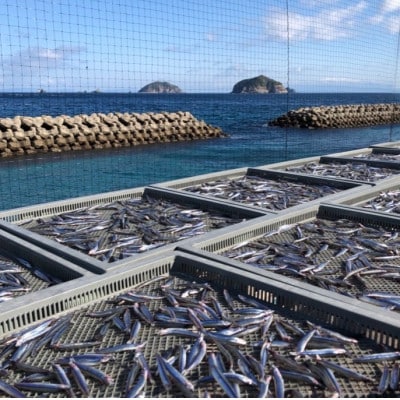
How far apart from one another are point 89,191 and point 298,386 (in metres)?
8.82

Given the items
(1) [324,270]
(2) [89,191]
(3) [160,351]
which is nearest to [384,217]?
(1) [324,270]

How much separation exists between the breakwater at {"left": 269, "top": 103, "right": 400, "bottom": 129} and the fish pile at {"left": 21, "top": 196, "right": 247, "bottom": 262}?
1033 inches

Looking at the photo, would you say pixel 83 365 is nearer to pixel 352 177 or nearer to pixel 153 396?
pixel 153 396

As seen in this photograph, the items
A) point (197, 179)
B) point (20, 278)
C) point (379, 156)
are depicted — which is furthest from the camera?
point (379, 156)

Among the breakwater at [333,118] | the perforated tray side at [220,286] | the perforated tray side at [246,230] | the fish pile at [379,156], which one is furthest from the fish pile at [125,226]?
the breakwater at [333,118]

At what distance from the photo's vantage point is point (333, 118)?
108 ft

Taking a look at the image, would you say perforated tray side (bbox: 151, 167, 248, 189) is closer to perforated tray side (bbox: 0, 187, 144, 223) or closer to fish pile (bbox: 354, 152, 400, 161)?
perforated tray side (bbox: 0, 187, 144, 223)

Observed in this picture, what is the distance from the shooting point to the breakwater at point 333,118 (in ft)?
106

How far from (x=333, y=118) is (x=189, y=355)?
32.6m

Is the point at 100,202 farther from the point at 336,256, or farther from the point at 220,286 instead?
the point at 336,256

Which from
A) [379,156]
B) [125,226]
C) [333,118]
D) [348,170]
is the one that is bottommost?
[125,226]

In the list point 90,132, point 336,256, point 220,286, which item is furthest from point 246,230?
point 90,132

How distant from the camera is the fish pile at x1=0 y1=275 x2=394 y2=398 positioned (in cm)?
225

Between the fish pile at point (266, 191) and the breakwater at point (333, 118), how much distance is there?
2449 centimetres
